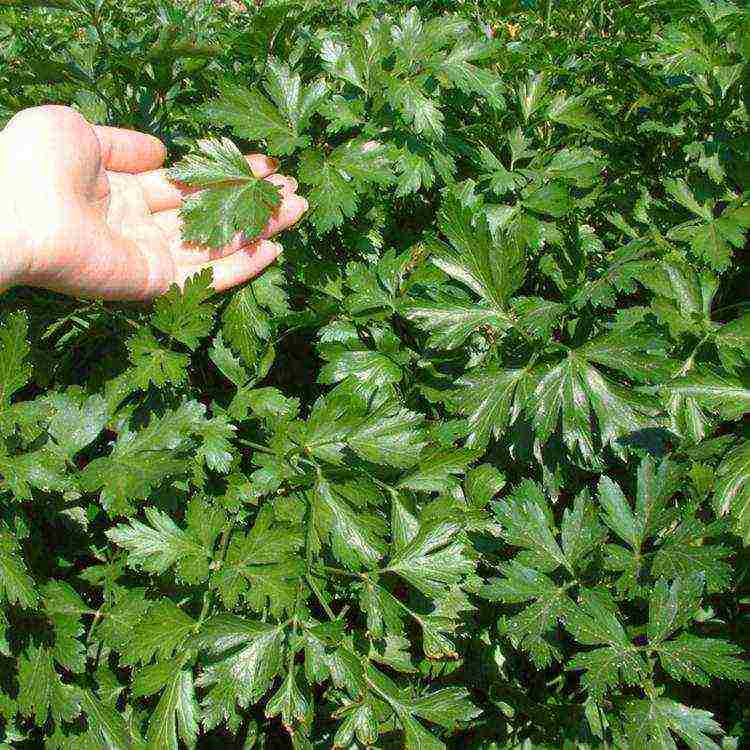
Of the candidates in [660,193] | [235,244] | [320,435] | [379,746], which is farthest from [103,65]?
[379,746]

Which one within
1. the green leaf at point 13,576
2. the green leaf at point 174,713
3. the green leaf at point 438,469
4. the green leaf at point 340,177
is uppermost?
the green leaf at point 340,177

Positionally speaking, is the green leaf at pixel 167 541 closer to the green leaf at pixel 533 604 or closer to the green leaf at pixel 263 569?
the green leaf at pixel 263 569

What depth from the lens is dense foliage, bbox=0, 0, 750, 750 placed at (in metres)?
1.53

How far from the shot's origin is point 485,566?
1909 mm

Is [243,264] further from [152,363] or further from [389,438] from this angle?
[389,438]

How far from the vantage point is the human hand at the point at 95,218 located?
5.48 ft

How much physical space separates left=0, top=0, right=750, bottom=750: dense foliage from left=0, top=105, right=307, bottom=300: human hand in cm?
10

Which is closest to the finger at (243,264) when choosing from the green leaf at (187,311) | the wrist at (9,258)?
the green leaf at (187,311)

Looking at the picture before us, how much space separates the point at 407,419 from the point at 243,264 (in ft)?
1.85

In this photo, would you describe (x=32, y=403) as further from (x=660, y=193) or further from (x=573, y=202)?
(x=660, y=193)

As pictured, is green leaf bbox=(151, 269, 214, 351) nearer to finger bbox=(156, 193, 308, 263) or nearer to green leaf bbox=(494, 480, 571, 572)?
finger bbox=(156, 193, 308, 263)

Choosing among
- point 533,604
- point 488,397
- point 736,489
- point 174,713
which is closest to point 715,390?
point 736,489

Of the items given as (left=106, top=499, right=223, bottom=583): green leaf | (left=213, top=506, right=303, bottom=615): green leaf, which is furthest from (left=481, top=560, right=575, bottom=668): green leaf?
(left=106, top=499, right=223, bottom=583): green leaf

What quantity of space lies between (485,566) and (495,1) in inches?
67.1
